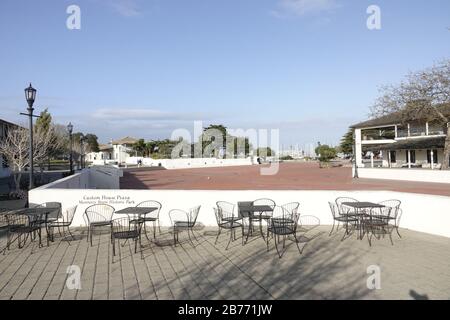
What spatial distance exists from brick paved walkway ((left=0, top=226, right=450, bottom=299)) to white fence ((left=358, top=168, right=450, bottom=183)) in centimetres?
1979

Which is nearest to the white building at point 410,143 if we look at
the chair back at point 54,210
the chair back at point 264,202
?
the chair back at point 264,202

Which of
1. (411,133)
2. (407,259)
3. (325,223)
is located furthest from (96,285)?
(411,133)

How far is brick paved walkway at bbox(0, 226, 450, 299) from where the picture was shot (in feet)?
16.4

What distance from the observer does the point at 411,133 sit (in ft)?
135

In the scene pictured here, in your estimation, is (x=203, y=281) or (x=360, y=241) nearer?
(x=203, y=281)

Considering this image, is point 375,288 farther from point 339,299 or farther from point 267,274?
point 267,274

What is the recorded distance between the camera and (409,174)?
27.3m

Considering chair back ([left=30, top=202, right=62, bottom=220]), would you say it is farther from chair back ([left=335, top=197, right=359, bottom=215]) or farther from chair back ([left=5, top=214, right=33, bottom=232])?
chair back ([left=335, top=197, right=359, bottom=215])

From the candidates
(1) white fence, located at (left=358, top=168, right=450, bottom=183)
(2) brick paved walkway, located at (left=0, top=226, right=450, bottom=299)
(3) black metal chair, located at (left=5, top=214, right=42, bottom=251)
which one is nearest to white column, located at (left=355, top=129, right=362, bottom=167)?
(1) white fence, located at (left=358, top=168, right=450, bottom=183)

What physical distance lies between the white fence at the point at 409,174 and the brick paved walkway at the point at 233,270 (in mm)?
19793

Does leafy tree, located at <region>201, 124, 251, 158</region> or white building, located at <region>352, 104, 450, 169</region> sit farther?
leafy tree, located at <region>201, 124, 251, 158</region>

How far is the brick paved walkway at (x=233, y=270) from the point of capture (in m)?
4.99

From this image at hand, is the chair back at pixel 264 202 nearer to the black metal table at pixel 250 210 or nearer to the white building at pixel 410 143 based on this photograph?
the black metal table at pixel 250 210
